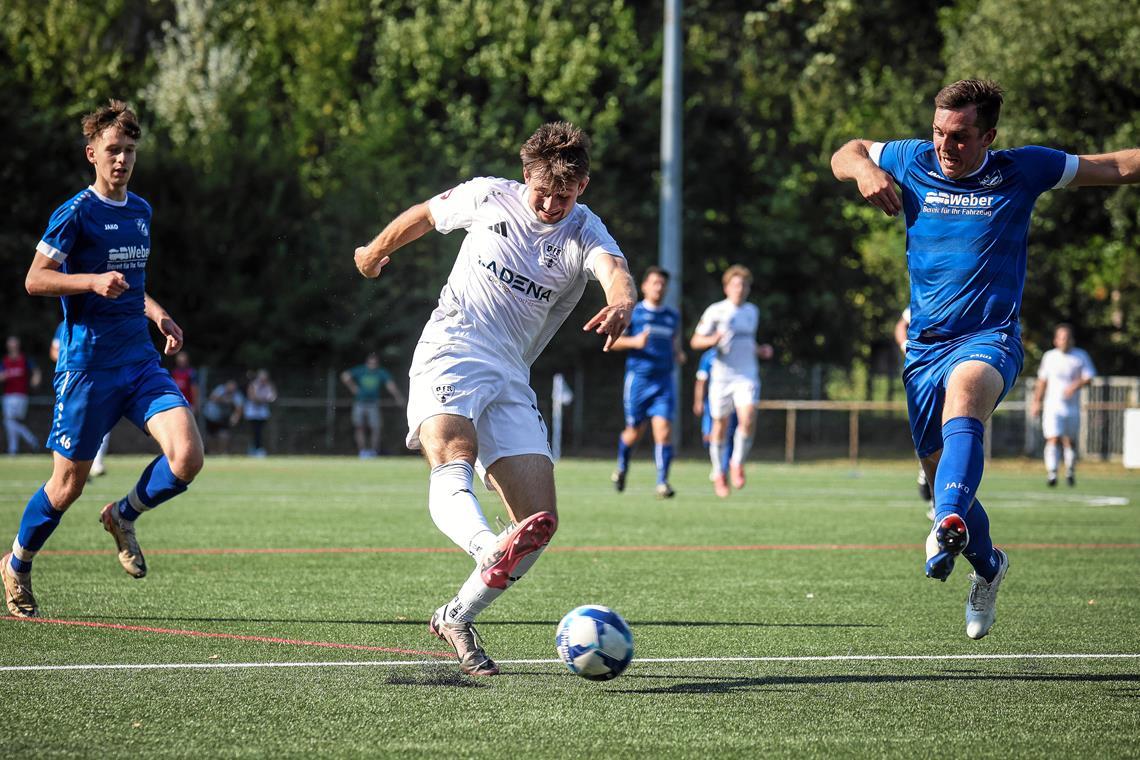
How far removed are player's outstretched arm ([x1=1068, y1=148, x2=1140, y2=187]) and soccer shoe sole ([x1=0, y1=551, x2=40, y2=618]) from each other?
17.6 feet

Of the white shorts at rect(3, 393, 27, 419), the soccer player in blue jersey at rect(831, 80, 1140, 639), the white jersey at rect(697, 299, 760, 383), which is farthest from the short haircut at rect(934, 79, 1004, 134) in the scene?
the white shorts at rect(3, 393, 27, 419)

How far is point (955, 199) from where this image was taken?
6727mm

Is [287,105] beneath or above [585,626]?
above

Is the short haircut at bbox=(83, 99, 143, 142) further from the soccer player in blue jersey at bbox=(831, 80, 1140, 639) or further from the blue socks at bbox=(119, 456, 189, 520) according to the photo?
the soccer player in blue jersey at bbox=(831, 80, 1140, 639)

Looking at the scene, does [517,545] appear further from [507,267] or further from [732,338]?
[732,338]

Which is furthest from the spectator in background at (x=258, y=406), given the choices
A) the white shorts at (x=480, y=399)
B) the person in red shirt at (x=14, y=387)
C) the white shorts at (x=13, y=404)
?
the white shorts at (x=480, y=399)

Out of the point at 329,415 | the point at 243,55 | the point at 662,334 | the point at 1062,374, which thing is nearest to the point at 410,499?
the point at 662,334

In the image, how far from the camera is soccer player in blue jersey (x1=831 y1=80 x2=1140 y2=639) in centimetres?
655

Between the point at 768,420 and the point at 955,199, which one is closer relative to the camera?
the point at 955,199

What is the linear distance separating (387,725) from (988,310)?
3.27m

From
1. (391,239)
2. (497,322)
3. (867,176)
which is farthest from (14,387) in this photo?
(867,176)

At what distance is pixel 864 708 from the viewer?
551cm

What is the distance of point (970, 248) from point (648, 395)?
11.7 meters

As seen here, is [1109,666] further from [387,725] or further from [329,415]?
[329,415]
